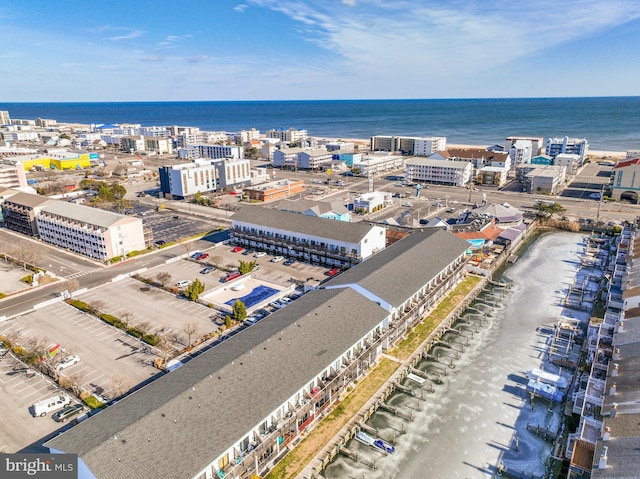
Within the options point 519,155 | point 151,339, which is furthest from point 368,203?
point 519,155

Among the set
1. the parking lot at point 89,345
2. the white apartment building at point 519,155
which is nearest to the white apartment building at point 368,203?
the parking lot at point 89,345

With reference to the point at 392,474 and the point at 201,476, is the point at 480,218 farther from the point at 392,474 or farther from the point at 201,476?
the point at 201,476

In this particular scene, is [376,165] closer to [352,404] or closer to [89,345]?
[89,345]

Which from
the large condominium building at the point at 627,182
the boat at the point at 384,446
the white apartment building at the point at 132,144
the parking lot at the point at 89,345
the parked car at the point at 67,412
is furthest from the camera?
the white apartment building at the point at 132,144

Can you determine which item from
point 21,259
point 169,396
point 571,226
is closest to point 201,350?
point 169,396

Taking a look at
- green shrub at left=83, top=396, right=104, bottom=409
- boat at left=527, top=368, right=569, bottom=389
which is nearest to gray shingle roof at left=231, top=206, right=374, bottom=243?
boat at left=527, top=368, right=569, bottom=389

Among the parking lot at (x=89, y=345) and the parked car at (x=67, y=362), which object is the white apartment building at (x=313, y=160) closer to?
the parking lot at (x=89, y=345)

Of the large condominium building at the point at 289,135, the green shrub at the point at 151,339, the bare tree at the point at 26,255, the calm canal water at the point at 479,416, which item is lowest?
the calm canal water at the point at 479,416
